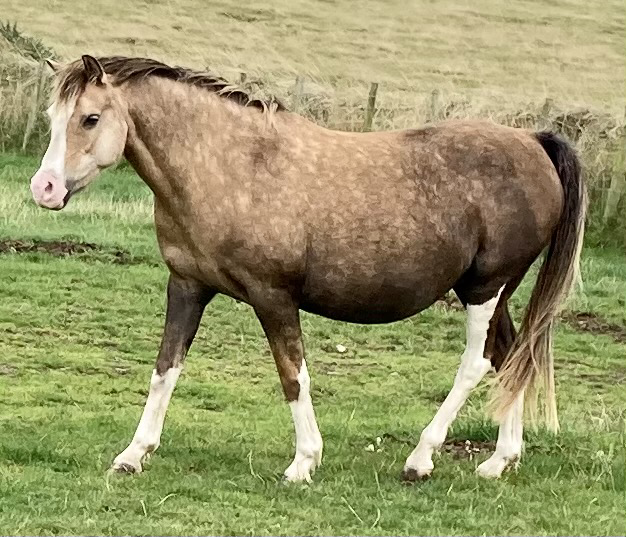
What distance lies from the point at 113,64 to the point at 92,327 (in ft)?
13.6

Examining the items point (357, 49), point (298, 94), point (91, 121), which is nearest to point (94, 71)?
point (91, 121)

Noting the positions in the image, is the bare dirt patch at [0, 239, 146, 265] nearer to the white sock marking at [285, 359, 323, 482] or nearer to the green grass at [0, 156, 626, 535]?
the green grass at [0, 156, 626, 535]

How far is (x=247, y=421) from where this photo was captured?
7.05m

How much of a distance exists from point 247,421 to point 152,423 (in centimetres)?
134

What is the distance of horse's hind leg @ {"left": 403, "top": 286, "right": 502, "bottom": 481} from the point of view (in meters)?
5.71

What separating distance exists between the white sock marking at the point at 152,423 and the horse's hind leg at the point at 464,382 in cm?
123

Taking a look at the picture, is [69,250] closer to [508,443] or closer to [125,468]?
[125,468]

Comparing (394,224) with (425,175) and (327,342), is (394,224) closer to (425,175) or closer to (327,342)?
(425,175)

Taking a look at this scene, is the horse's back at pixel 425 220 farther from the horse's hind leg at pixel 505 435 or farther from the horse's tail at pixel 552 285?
the horse's hind leg at pixel 505 435

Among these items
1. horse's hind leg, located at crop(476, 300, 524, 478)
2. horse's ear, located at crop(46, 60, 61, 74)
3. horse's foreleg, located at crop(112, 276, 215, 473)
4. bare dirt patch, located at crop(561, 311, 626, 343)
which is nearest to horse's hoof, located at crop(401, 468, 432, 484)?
horse's hind leg, located at crop(476, 300, 524, 478)

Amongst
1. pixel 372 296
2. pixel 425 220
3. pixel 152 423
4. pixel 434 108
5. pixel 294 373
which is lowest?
pixel 434 108

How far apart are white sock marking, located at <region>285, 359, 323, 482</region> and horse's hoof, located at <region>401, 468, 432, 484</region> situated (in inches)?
18.1

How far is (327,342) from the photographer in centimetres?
949

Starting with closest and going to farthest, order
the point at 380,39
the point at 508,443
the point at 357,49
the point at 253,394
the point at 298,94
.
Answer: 1. the point at 508,443
2. the point at 253,394
3. the point at 298,94
4. the point at 357,49
5. the point at 380,39
